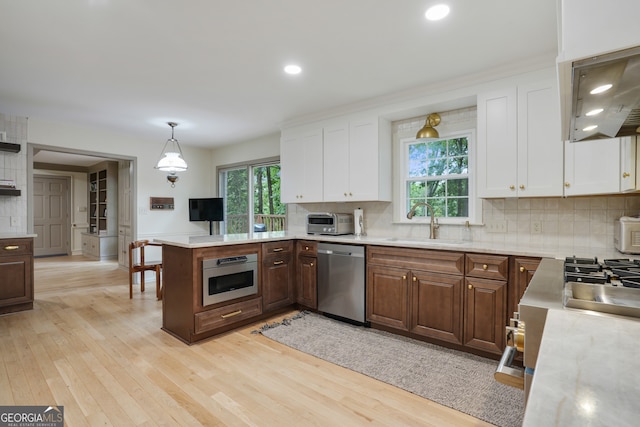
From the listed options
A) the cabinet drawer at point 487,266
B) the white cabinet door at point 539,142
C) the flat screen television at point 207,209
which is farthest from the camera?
the flat screen television at point 207,209

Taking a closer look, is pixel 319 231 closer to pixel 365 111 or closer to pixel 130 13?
pixel 365 111

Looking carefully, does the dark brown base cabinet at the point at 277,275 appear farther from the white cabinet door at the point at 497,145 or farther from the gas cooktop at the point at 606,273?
the gas cooktop at the point at 606,273

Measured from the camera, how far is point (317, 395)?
2.13 m

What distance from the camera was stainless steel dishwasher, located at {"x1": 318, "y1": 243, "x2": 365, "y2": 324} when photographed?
3.29 metres

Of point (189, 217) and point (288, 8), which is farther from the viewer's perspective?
point (189, 217)

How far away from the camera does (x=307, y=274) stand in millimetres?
3750

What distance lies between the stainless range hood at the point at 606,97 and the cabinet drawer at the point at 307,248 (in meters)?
2.57

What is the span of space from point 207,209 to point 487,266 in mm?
4921

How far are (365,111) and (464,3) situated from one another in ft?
5.86

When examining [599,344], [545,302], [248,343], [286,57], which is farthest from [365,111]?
[599,344]

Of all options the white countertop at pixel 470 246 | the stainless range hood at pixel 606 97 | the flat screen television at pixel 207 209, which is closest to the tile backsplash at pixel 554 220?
the white countertop at pixel 470 246

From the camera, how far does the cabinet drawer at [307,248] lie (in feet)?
12.1

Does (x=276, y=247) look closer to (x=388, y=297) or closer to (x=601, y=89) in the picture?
(x=388, y=297)

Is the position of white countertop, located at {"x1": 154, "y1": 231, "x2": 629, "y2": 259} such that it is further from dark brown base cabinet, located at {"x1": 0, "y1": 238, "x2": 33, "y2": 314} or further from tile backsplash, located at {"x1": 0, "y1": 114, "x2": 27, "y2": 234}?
tile backsplash, located at {"x1": 0, "y1": 114, "x2": 27, "y2": 234}
